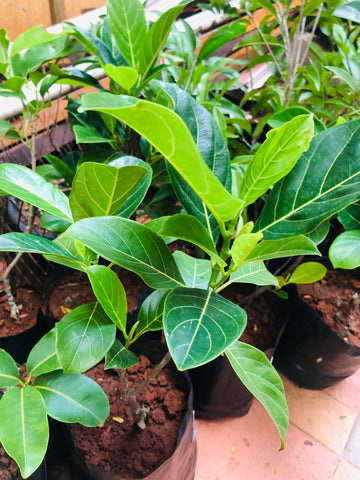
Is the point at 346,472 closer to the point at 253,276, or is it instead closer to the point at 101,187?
the point at 253,276

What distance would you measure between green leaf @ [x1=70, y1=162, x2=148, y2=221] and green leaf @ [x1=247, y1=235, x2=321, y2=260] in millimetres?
184

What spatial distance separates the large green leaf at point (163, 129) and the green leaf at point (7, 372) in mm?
444

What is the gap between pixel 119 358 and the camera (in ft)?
1.88

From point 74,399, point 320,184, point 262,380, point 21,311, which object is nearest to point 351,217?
point 320,184

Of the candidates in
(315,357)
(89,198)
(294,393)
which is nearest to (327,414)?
(294,393)

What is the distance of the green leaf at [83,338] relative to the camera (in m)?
0.49

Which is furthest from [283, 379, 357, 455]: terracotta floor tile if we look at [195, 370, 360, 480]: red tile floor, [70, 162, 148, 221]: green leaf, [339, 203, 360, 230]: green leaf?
[70, 162, 148, 221]: green leaf

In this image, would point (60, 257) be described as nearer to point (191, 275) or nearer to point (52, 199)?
point (52, 199)

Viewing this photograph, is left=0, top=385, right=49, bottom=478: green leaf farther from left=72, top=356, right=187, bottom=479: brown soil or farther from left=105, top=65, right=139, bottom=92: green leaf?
left=105, top=65, right=139, bottom=92: green leaf

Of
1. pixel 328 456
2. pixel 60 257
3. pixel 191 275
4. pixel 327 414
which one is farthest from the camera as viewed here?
pixel 327 414

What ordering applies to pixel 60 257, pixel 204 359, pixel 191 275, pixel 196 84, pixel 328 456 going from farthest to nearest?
pixel 328 456, pixel 196 84, pixel 191 275, pixel 60 257, pixel 204 359

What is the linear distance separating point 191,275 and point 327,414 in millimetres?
982

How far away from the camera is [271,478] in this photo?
1.10 meters

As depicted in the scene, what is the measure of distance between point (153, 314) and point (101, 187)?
9.1 inches
